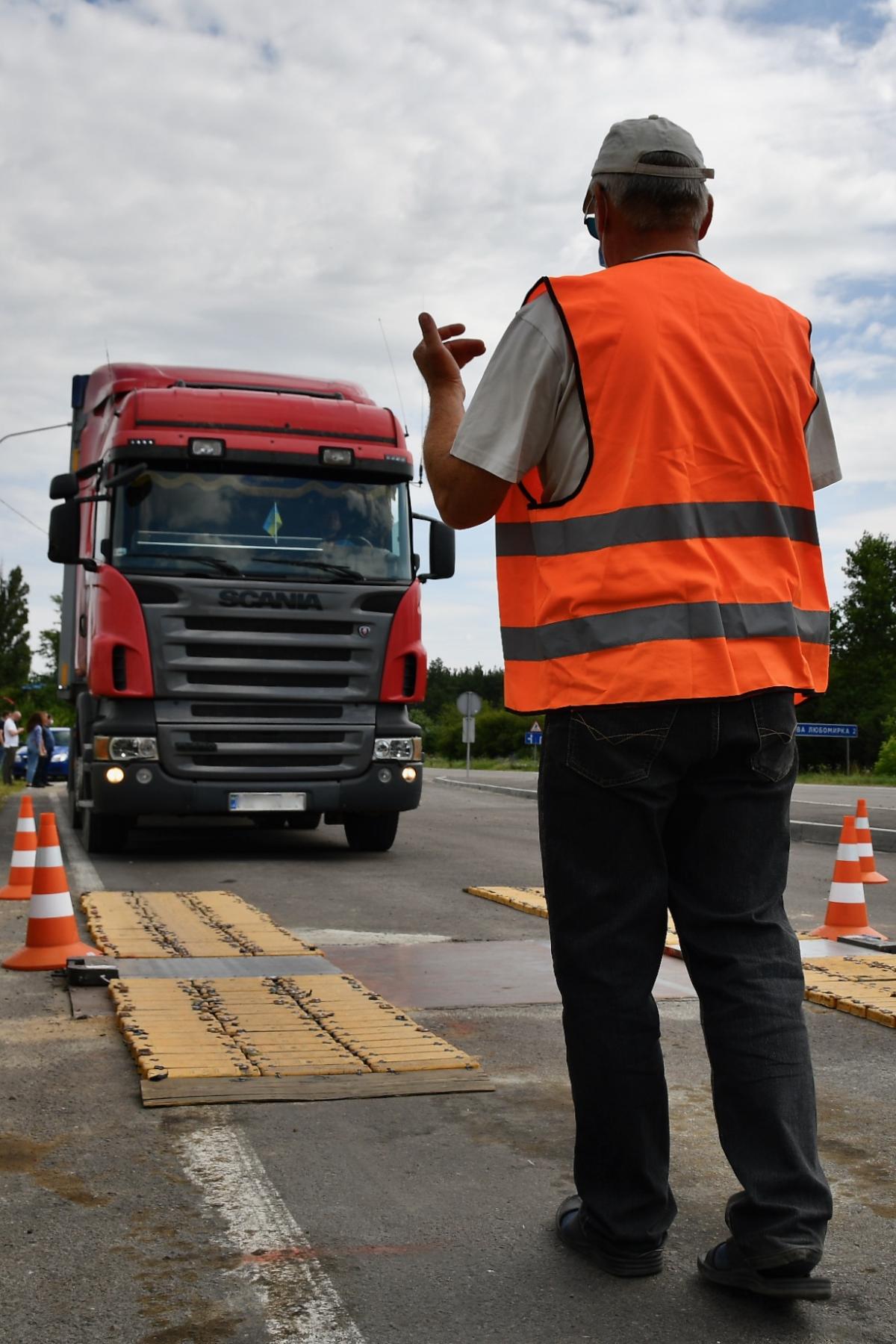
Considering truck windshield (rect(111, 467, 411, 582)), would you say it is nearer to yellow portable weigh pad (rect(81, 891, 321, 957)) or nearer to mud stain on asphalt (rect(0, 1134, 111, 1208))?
yellow portable weigh pad (rect(81, 891, 321, 957))

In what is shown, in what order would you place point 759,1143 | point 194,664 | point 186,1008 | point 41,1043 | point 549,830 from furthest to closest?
point 194,664 → point 186,1008 → point 41,1043 → point 549,830 → point 759,1143

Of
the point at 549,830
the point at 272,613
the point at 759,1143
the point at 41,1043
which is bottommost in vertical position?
the point at 41,1043

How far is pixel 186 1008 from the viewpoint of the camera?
17.9 ft

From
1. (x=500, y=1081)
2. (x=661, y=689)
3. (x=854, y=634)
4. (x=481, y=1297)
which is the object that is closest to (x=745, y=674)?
(x=661, y=689)

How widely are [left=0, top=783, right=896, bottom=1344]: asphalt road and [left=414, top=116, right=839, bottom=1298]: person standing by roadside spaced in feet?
0.62

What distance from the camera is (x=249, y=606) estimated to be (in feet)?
36.4

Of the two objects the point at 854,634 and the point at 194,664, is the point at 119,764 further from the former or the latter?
the point at 854,634

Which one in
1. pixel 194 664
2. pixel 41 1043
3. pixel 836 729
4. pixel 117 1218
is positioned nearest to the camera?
pixel 117 1218

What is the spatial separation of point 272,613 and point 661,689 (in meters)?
8.56

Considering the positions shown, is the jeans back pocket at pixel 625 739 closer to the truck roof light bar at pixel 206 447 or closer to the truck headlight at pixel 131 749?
the truck headlight at pixel 131 749

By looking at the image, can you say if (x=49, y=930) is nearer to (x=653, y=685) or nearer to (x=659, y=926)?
(x=659, y=926)

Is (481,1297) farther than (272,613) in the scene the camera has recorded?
No

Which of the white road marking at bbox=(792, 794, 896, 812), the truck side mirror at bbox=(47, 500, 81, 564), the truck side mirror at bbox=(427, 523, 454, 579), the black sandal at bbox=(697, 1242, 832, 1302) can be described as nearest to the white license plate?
the truck side mirror at bbox=(427, 523, 454, 579)

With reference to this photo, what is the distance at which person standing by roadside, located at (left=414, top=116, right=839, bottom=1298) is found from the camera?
9.21 feet
